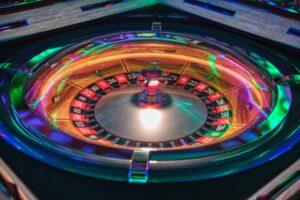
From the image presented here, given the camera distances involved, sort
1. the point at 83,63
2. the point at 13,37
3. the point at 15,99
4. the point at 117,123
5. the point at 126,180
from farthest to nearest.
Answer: the point at 83,63
the point at 13,37
the point at 117,123
the point at 15,99
the point at 126,180

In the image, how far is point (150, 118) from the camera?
228 centimetres

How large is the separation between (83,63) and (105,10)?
512 millimetres

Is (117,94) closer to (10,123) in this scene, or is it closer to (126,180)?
(10,123)

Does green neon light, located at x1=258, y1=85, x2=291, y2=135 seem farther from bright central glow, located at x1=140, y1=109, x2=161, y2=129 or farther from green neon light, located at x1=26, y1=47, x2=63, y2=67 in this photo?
green neon light, located at x1=26, y1=47, x2=63, y2=67

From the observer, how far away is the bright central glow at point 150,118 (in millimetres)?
2215

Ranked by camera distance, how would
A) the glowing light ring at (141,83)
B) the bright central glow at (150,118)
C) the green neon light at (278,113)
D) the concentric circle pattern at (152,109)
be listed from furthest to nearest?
the bright central glow at (150,118), the glowing light ring at (141,83), the green neon light at (278,113), the concentric circle pattern at (152,109)

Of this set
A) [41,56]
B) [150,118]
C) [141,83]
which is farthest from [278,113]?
[41,56]

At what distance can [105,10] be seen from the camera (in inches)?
116

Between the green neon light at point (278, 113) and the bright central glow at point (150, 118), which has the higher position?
the bright central glow at point (150, 118)

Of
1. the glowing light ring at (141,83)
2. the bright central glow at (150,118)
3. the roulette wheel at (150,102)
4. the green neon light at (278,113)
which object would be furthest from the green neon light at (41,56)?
the green neon light at (278,113)

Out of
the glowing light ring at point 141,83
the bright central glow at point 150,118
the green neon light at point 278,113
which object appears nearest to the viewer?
the green neon light at point 278,113

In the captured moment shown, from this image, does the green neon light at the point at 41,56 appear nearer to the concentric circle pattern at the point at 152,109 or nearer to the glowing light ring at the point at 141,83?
the concentric circle pattern at the point at 152,109

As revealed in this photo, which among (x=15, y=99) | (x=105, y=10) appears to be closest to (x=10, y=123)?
(x=15, y=99)

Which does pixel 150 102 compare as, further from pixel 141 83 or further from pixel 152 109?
pixel 141 83
